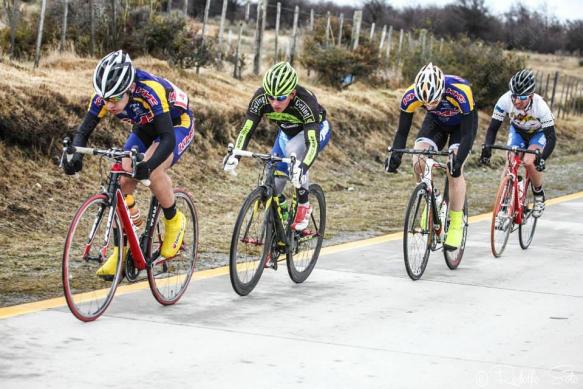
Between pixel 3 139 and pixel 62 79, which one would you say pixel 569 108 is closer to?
pixel 62 79

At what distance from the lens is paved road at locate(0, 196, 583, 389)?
6.31m

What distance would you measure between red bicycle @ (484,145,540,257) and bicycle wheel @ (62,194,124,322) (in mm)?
5065

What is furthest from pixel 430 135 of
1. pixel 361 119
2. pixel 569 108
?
pixel 569 108

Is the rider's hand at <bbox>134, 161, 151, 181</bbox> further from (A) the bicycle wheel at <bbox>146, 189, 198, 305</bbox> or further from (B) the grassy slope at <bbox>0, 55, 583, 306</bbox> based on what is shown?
(B) the grassy slope at <bbox>0, 55, 583, 306</bbox>

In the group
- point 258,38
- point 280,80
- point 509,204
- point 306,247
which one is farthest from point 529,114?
point 258,38

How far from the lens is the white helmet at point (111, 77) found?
24.2 ft

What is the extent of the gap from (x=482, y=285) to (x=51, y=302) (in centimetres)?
398

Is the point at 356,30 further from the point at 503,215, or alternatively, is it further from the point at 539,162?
the point at 503,215

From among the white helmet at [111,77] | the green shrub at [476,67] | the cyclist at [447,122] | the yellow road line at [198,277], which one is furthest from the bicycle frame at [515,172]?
the green shrub at [476,67]

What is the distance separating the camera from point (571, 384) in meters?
6.46

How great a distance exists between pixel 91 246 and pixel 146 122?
1.15 meters

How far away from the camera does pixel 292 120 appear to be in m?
9.38

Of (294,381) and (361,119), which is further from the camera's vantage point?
(361,119)

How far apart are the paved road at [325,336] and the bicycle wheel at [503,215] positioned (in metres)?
1.21
